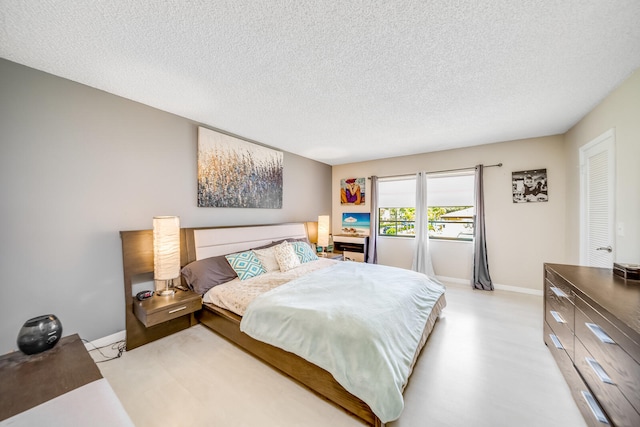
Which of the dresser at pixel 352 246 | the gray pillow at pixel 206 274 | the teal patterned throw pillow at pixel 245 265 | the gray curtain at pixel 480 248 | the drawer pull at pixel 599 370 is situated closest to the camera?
the drawer pull at pixel 599 370

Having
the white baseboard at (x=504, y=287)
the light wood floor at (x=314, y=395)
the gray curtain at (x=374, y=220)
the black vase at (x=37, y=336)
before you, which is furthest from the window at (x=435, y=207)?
the black vase at (x=37, y=336)

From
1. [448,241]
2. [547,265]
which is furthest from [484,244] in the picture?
[547,265]

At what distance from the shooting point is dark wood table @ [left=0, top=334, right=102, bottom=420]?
1.06 m

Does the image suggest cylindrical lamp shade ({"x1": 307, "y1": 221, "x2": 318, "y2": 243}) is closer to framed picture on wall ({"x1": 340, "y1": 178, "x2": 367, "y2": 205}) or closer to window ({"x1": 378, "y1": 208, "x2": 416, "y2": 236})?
framed picture on wall ({"x1": 340, "y1": 178, "x2": 367, "y2": 205})

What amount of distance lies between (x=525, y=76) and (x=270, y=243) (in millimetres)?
3611

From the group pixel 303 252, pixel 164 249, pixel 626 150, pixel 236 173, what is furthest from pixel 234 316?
pixel 626 150

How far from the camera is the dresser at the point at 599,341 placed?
40.3 inches

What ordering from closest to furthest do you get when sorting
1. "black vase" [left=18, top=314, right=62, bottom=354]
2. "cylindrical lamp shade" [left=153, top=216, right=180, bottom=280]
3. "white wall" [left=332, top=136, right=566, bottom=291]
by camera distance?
"black vase" [left=18, top=314, right=62, bottom=354], "cylindrical lamp shade" [left=153, top=216, right=180, bottom=280], "white wall" [left=332, top=136, right=566, bottom=291]

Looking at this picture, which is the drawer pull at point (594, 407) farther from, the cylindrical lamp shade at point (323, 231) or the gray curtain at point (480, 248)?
the cylindrical lamp shade at point (323, 231)

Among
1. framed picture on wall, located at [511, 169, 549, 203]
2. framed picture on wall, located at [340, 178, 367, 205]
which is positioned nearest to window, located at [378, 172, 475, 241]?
framed picture on wall, located at [340, 178, 367, 205]

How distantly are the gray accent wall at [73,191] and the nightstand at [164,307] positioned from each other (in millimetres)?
420

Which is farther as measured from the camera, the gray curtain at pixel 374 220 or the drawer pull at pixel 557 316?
the gray curtain at pixel 374 220

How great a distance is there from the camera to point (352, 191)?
5492mm

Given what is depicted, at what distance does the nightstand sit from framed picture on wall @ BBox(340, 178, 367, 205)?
12.8 ft
